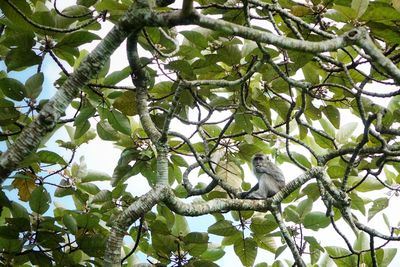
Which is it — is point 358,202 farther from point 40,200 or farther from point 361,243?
point 40,200

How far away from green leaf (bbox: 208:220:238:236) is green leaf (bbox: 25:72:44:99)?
151 centimetres

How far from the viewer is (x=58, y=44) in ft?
10.6

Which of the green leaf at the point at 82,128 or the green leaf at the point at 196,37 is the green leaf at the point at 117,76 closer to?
the green leaf at the point at 82,128

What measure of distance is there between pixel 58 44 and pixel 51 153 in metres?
0.80

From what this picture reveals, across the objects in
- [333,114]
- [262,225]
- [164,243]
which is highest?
[333,114]

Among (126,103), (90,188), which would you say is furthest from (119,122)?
(90,188)

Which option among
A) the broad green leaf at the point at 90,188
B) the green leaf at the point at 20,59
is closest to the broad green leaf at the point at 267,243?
the broad green leaf at the point at 90,188

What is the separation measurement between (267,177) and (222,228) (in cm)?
243

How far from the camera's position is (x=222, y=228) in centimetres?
355

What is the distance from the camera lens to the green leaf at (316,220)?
11.4 feet

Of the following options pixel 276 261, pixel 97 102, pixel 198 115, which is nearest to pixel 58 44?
pixel 97 102

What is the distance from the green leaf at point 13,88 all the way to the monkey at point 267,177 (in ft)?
9.56

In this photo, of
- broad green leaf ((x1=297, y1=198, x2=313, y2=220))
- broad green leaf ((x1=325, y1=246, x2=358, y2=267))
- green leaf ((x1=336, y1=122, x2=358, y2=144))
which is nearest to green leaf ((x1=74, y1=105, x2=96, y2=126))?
broad green leaf ((x1=297, y1=198, x2=313, y2=220))

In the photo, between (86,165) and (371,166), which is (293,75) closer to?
(371,166)
